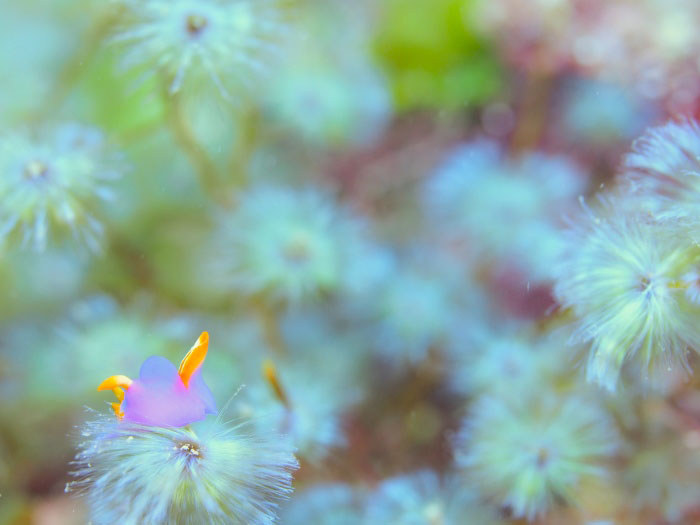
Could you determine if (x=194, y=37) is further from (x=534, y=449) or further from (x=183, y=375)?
(x=534, y=449)

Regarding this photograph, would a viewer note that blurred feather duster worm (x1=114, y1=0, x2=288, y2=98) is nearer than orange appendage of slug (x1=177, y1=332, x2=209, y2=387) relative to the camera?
No

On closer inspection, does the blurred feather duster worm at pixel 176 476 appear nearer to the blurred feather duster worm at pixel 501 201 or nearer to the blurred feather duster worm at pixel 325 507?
the blurred feather duster worm at pixel 325 507

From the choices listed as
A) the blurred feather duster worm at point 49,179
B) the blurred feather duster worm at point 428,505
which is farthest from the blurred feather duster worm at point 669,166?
the blurred feather duster worm at point 49,179

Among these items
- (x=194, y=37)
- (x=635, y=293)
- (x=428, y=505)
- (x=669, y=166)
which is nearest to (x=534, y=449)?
(x=428, y=505)

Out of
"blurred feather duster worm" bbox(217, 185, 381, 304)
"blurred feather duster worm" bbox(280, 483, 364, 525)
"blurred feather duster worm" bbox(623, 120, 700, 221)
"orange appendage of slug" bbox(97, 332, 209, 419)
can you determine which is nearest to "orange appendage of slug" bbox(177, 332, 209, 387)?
"orange appendage of slug" bbox(97, 332, 209, 419)

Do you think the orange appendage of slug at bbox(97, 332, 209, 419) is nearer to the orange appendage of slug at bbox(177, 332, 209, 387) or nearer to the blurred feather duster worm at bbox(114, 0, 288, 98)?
the orange appendage of slug at bbox(177, 332, 209, 387)

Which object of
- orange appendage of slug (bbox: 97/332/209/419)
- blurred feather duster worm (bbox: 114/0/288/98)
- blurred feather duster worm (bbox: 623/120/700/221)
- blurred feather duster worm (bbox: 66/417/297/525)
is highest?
blurred feather duster worm (bbox: 114/0/288/98)
